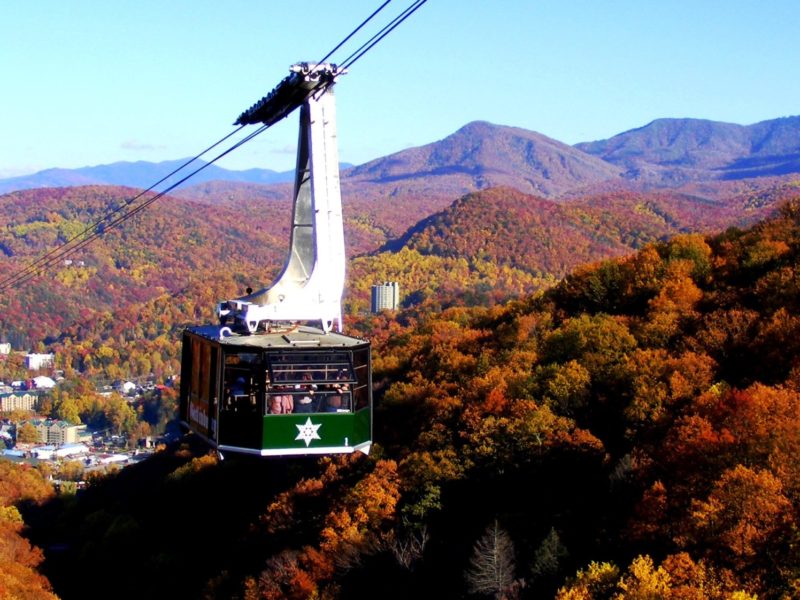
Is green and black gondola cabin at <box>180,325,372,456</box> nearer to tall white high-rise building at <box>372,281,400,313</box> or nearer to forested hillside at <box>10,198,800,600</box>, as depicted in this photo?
forested hillside at <box>10,198,800,600</box>

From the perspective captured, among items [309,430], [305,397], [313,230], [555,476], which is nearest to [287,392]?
[305,397]

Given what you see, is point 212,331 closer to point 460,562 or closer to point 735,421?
point 460,562

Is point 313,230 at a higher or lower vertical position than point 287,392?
higher

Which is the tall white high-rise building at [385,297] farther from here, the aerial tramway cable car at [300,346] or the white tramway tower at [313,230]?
the white tramway tower at [313,230]

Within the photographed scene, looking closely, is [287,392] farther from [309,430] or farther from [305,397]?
[309,430]

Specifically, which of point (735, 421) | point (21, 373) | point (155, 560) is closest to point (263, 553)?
point (155, 560)

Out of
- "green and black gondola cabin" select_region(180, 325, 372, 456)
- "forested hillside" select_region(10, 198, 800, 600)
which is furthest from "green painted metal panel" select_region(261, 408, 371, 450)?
"forested hillside" select_region(10, 198, 800, 600)
